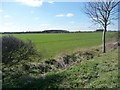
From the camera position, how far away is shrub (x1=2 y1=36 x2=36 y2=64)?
→ 11.6 m

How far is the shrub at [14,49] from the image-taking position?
11650 millimetres

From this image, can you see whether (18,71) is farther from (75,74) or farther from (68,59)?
(68,59)

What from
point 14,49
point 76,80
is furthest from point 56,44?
point 76,80

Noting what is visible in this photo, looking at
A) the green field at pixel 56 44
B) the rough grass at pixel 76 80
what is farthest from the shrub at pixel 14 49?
the green field at pixel 56 44

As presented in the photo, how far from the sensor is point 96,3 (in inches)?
915

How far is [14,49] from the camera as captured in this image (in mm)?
11875

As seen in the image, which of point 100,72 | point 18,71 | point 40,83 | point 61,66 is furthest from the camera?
point 61,66

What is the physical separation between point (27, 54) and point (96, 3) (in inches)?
483

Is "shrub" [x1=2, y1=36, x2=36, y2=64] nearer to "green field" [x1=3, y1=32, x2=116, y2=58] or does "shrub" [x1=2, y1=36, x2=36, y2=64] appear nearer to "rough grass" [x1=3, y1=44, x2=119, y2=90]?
"rough grass" [x1=3, y1=44, x2=119, y2=90]

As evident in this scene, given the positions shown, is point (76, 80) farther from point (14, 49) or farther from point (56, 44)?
point (56, 44)

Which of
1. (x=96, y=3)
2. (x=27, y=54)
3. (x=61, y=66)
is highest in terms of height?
(x=96, y=3)

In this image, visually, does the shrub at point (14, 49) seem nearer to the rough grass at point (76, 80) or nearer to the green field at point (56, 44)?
the rough grass at point (76, 80)

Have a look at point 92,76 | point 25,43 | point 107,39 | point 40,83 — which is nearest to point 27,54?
point 25,43

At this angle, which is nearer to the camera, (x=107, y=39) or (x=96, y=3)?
(x=96, y=3)
